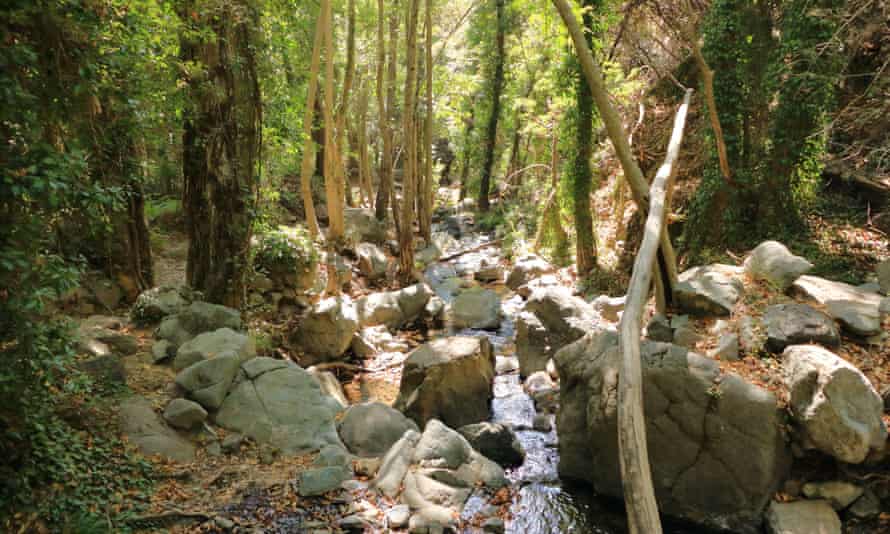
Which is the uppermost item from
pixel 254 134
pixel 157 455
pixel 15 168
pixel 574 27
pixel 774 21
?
pixel 774 21

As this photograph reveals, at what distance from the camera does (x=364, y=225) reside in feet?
52.1

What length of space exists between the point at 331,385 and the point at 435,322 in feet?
12.7

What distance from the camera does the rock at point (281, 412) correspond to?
203 inches

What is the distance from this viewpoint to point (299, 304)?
950cm

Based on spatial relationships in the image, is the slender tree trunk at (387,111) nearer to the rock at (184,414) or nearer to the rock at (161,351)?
the rock at (161,351)

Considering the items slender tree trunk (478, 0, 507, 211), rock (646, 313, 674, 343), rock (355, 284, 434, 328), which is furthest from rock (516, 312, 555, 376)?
slender tree trunk (478, 0, 507, 211)

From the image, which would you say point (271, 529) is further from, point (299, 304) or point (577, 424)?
point (299, 304)

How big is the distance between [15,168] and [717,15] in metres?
9.73

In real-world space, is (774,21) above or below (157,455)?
above

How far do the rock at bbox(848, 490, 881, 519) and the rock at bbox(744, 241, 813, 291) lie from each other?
2248mm

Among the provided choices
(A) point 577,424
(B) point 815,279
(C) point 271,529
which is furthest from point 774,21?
(C) point 271,529

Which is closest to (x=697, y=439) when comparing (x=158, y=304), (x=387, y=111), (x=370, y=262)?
(x=158, y=304)

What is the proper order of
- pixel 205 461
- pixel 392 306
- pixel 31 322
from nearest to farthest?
pixel 31 322 < pixel 205 461 < pixel 392 306

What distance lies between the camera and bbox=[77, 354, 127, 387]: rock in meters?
4.64
